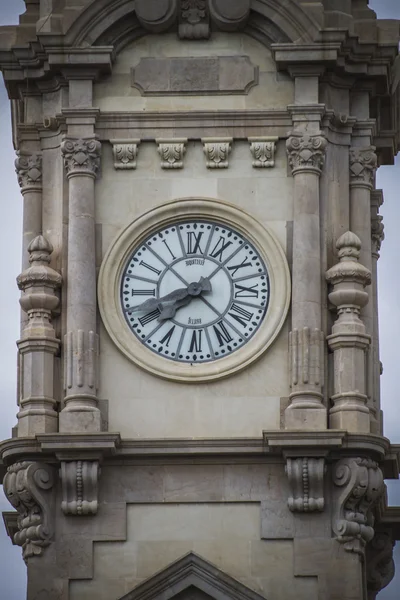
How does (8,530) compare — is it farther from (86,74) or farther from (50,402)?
(86,74)

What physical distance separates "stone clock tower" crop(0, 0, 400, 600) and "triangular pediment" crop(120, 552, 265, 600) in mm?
30

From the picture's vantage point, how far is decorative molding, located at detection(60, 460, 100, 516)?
54719 millimetres

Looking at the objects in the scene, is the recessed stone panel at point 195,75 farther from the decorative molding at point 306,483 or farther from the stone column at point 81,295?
the decorative molding at point 306,483

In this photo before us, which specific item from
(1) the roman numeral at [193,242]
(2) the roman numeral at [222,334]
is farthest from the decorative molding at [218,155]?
(2) the roman numeral at [222,334]

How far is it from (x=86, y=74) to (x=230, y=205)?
2.76 m

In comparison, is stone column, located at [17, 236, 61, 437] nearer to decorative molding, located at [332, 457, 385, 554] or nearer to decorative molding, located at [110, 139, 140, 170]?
decorative molding, located at [110, 139, 140, 170]

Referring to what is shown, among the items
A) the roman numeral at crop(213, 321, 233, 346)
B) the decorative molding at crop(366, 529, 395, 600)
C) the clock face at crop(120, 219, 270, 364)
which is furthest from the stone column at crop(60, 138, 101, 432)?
the decorative molding at crop(366, 529, 395, 600)

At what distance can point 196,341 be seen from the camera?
55812 millimetres

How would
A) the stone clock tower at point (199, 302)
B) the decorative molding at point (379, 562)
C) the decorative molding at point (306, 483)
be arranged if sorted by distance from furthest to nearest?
the decorative molding at point (379, 562), the stone clock tower at point (199, 302), the decorative molding at point (306, 483)

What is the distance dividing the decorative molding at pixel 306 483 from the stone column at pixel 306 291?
1.66 feet

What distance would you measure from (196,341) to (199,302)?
560 mm

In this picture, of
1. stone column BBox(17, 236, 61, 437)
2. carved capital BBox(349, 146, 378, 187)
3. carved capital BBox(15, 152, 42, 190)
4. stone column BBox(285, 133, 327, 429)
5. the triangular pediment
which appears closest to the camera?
the triangular pediment

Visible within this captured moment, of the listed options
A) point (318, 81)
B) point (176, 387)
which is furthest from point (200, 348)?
point (318, 81)

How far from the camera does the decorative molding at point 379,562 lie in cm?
5706
